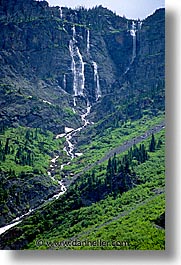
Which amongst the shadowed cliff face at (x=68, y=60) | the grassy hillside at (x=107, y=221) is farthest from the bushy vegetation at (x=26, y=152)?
the grassy hillside at (x=107, y=221)

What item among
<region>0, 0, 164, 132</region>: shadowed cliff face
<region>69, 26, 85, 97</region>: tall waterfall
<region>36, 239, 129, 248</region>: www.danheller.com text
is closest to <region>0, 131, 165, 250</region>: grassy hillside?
<region>36, 239, 129, 248</region>: www.danheller.com text

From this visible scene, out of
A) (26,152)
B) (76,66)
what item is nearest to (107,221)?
(26,152)

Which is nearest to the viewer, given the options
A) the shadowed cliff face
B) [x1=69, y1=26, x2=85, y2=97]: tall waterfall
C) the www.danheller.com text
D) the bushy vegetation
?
the www.danheller.com text

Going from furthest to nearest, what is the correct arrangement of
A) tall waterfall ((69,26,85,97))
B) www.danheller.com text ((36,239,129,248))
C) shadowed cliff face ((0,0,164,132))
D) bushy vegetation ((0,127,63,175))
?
tall waterfall ((69,26,85,97)) < shadowed cliff face ((0,0,164,132)) < bushy vegetation ((0,127,63,175)) < www.danheller.com text ((36,239,129,248))

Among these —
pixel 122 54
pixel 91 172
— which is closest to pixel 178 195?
pixel 91 172

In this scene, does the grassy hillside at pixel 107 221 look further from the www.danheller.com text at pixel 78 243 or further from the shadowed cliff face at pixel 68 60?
the shadowed cliff face at pixel 68 60

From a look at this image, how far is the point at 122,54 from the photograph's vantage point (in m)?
23.1

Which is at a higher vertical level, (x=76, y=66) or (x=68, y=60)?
(x=68, y=60)

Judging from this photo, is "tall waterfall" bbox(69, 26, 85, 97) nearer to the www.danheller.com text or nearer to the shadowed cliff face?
the shadowed cliff face

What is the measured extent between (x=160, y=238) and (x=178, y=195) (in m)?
0.55

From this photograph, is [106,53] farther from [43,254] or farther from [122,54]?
[43,254]

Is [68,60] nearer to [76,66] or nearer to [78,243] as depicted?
[76,66]

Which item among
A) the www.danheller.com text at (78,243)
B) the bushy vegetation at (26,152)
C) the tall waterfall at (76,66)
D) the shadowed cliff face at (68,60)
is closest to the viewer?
the www.danheller.com text at (78,243)

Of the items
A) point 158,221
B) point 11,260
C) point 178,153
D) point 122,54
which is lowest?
point 11,260
